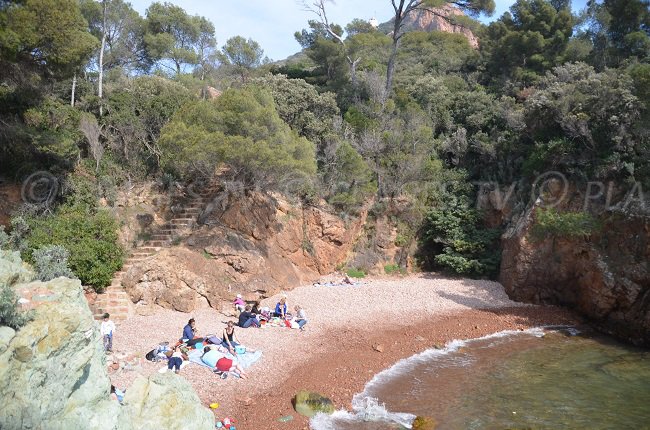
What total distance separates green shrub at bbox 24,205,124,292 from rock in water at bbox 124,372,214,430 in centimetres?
1005

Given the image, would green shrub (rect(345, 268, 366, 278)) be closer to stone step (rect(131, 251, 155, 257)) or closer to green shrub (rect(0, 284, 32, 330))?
stone step (rect(131, 251, 155, 257))

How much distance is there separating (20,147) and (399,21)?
24768 mm

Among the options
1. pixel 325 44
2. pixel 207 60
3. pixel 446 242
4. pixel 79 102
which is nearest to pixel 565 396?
pixel 446 242

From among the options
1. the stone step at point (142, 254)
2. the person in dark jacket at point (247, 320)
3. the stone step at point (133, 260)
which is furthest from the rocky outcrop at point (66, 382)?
the stone step at point (142, 254)

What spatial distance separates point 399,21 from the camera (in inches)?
1238

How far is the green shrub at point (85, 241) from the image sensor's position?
1519cm

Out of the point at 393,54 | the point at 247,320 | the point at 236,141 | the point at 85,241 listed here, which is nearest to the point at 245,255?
the point at 247,320

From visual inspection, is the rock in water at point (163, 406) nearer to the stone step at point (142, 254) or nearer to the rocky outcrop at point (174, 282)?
the rocky outcrop at point (174, 282)

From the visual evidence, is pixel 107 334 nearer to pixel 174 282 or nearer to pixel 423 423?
pixel 174 282

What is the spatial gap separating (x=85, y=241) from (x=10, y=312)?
11329mm

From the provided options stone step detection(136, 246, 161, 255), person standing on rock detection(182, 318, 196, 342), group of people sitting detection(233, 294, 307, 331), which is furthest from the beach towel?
stone step detection(136, 246, 161, 255)

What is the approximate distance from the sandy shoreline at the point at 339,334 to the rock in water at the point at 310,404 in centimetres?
20

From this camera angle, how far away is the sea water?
10.4 metres

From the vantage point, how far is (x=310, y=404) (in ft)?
34.3
